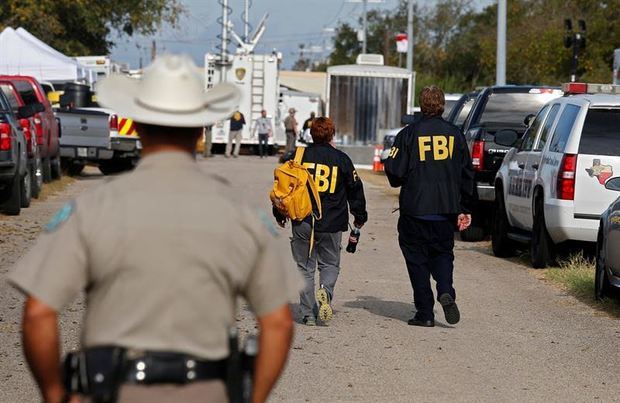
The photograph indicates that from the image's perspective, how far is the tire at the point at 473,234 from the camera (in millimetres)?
18625

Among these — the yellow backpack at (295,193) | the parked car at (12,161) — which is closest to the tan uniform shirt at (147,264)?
the yellow backpack at (295,193)

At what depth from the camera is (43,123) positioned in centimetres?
2494

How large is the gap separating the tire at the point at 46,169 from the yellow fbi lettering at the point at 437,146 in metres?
16.5

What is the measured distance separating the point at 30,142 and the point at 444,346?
13.7m

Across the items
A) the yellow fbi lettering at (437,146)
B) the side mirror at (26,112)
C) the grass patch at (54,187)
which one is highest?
the yellow fbi lettering at (437,146)

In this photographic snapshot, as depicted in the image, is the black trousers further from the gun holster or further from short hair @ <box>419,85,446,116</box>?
the gun holster

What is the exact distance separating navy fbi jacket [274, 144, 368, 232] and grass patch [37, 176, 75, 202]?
13.6 metres

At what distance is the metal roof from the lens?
38.8 m

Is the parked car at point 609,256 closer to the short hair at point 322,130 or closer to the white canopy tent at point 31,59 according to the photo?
the short hair at point 322,130

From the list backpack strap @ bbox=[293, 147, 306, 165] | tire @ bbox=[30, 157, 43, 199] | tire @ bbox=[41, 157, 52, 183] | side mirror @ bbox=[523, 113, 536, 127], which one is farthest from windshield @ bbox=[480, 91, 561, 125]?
tire @ bbox=[41, 157, 52, 183]

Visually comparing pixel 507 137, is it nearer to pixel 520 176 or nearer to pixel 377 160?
pixel 520 176

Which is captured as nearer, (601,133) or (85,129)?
(601,133)

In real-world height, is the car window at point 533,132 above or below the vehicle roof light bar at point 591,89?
below

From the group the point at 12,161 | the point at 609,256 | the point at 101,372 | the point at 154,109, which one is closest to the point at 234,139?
the point at 12,161
